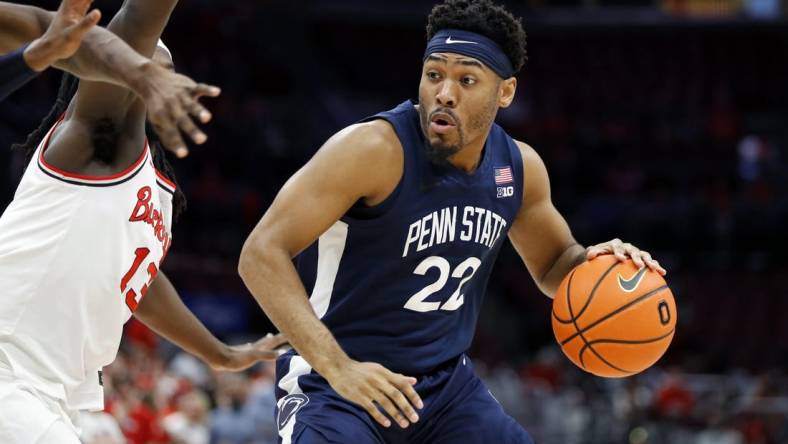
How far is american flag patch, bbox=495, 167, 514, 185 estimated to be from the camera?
4.63m

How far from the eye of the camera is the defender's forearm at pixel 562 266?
4.90 m

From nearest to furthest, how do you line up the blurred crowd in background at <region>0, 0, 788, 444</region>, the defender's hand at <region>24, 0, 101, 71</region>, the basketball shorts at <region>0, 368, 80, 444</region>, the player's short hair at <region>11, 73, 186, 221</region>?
the defender's hand at <region>24, 0, 101, 71</region> → the basketball shorts at <region>0, 368, 80, 444</region> → the player's short hair at <region>11, 73, 186, 221</region> → the blurred crowd in background at <region>0, 0, 788, 444</region>

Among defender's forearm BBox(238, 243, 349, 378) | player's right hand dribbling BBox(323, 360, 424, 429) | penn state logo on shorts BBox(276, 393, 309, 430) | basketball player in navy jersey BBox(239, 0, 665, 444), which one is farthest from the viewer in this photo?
penn state logo on shorts BBox(276, 393, 309, 430)

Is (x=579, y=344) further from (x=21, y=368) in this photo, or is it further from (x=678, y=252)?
(x=678, y=252)

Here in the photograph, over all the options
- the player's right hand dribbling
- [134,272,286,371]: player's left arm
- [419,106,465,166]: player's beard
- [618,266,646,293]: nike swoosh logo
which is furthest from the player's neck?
[134,272,286,371]: player's left arm

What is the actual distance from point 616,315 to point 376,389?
1.25 m

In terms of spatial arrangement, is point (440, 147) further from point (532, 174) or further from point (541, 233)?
point (541, 233)

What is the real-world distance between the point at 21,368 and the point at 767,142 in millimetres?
23375

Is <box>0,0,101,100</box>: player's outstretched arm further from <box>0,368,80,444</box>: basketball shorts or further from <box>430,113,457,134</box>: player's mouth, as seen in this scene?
<box>430,113,457,134</box>: player's mouth

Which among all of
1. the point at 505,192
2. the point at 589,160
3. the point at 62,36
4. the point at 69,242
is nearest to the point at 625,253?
the point at 505,192

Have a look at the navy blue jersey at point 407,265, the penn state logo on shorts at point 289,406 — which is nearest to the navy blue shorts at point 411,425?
the penn state logo on shorts at point 289,406

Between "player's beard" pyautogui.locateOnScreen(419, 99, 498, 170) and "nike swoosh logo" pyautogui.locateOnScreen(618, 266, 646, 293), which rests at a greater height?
"player's beard" pyautogui.locateOnScreen(419, 99, 498, 170)

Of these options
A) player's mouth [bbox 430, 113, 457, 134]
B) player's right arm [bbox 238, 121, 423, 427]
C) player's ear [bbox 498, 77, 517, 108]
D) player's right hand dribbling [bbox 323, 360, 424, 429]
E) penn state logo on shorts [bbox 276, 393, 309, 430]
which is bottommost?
penn state logo on shorts [bbox 276, 393, 309, 430]

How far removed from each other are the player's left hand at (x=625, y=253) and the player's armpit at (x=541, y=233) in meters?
0.14
